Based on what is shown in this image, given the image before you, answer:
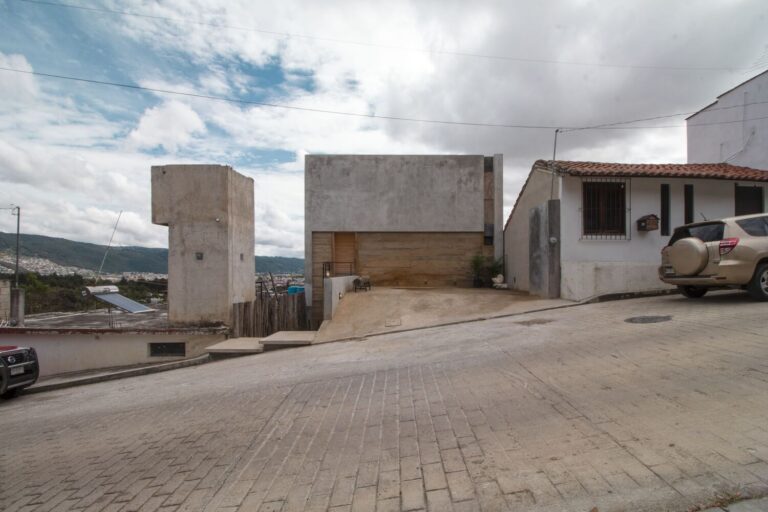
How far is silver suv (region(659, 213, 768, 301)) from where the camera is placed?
839 cm

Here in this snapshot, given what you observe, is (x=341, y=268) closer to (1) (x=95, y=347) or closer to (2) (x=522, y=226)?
(2) (x=522, y=226)

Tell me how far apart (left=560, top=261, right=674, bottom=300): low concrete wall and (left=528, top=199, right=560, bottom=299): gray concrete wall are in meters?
→ 0.75

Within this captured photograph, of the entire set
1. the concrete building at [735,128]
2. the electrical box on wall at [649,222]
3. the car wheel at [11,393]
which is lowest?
the car wheel at [11,393]

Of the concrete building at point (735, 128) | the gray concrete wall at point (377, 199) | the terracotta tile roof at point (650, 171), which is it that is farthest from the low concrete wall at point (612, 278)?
the concrete building at point (735, 128)

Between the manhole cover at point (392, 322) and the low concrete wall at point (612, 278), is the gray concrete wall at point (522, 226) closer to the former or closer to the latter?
the low concrete wall at point (612, 278)

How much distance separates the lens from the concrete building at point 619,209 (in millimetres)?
12281

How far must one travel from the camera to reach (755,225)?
864cm

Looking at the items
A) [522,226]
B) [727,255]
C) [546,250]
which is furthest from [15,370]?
[522,226]

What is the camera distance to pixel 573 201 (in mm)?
12414

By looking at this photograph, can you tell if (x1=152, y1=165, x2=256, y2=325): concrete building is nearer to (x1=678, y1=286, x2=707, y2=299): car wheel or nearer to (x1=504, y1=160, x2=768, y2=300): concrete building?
(x1=504, y1=160, x2=768, y2=300): concrete building

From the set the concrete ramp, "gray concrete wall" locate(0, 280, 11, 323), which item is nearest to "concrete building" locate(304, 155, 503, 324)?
the concrete ramp

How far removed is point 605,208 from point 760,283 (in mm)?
4564

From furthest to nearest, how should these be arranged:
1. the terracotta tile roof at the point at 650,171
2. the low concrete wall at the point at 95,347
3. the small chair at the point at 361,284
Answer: the small chair at the point at 361,284, the low concrete wall at the point at 95,347, the terracotta tile roof at the point at 650,171

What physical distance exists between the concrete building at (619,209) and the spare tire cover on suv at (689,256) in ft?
8.25
